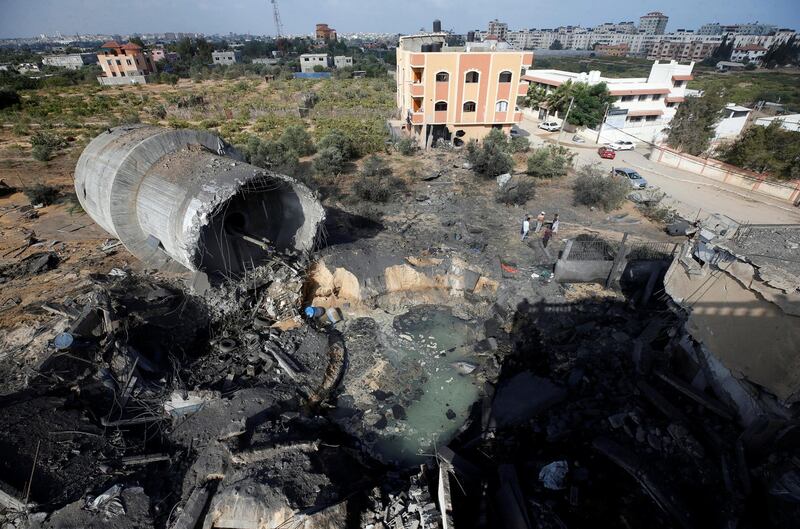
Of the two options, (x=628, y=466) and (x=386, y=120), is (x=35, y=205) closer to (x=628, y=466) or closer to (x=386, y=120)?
(x=628, y=466)

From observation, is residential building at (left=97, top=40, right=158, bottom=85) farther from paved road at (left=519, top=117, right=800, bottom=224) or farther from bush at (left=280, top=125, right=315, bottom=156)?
paved road at (left=519, top=117, right=800, bottom=224)

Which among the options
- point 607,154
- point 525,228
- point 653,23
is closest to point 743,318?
point 525,228

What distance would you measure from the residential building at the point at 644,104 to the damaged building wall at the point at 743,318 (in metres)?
27.0

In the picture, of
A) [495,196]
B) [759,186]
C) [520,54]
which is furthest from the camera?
[520,54]

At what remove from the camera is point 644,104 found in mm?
31172

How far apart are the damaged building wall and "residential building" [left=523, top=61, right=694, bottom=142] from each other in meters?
27.0

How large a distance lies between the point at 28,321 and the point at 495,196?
15499 mm

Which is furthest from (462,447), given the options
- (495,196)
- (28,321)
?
(495,196)

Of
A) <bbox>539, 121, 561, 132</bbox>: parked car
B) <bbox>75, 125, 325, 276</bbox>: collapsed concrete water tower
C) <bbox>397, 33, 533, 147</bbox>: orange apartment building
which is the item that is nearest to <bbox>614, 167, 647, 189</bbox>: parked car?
<bbox>397, 33, 533, 147</bbox>: orange apartment building

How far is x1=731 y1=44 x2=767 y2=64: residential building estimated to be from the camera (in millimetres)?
84188

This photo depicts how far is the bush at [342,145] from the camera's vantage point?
65.7 feet

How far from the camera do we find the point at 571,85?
30.6m

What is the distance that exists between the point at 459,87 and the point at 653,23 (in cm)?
18981

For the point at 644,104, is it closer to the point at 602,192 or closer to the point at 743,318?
the point at 602,192
